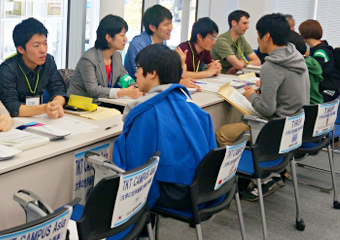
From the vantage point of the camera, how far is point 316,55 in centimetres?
413

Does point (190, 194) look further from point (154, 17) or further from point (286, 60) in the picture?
point (154, 17)

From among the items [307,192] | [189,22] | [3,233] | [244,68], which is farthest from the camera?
[189,22]

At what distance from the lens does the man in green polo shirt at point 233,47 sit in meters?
4.59

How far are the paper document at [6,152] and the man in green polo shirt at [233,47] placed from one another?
3214 millimetres

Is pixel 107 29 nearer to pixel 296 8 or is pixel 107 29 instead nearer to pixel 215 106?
pixel 215 106

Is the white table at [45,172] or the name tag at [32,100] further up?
the name tag at [32,100]

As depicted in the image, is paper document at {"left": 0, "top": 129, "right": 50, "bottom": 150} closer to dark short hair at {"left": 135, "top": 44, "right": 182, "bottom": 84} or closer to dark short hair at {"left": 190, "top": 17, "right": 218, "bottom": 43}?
dark short hair at {"left": 135, "top": 44, "right": 182, "bottom": 84}

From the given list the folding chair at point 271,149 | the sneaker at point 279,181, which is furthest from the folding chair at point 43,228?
the sneaker at point 279,181

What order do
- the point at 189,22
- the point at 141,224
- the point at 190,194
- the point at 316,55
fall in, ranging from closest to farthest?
the point at 141,224, the point at 190,194, the point at 316,55, the point at 189,22

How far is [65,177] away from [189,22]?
5092mm

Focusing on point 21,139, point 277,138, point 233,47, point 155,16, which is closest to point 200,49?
point 155,16

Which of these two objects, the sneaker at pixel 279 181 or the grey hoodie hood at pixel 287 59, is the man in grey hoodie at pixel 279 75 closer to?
the grey hoodie hood at pixel 287 59

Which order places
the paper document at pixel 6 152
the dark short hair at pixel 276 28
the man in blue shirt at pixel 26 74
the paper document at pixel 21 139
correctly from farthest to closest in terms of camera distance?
1. the dark short hair at pixel 276 28
2. the man in blue shirt at pixel 26 74
3. the paper document at pixel 21 139
4. the paper document at pixel 6 152

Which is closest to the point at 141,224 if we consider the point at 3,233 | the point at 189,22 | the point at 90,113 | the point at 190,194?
the point at 190,194
